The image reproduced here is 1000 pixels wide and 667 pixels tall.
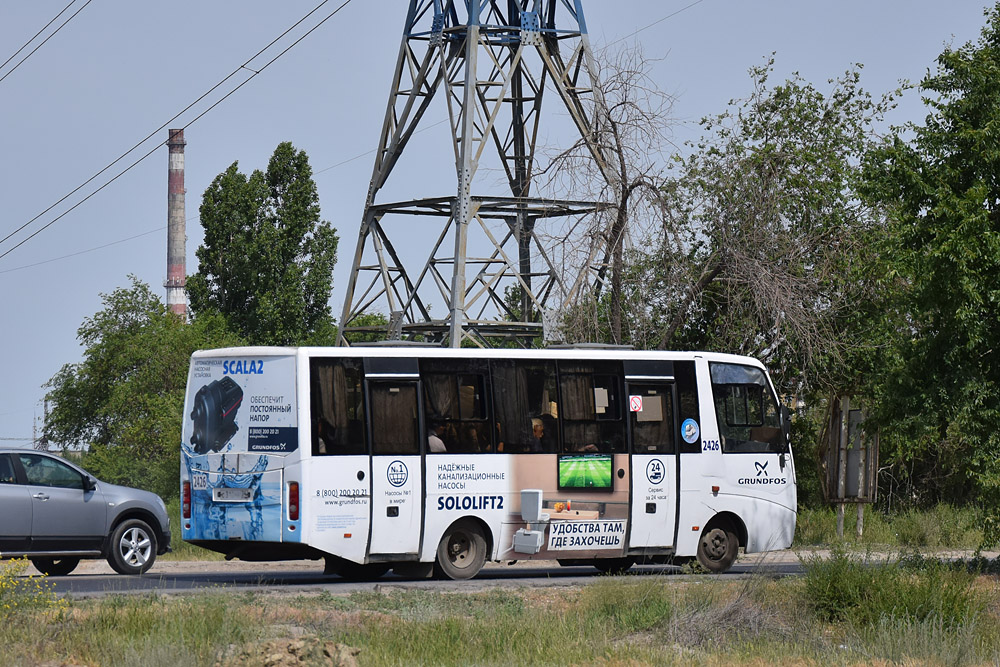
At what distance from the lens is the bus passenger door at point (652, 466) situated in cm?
2016

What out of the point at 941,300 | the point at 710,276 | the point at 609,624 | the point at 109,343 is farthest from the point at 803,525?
the point at 109,343

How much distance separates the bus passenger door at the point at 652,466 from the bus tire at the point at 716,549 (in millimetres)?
603

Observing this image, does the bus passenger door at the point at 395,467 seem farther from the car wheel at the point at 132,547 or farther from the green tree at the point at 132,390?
the green tree at the point at 132,390

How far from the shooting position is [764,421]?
70.5 ft

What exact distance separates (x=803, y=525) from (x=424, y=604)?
15053mm

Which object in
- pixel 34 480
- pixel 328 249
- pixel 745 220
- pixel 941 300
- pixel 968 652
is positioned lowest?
pixel 968 652

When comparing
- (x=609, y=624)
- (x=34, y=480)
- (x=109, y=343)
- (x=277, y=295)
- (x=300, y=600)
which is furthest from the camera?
(x=277, y=295)

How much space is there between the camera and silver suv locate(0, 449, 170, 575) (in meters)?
18.9

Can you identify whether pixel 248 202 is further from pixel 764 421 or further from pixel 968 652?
pixel 968 652

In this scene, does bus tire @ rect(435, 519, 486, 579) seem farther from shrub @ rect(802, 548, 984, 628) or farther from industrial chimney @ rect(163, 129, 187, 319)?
industrial chimney @ rect(163, 129, 187, 319)

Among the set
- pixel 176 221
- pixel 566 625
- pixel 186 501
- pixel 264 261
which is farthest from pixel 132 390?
pixel 566 625

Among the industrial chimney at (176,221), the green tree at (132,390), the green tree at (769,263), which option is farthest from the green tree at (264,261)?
the green tree at (769,263)

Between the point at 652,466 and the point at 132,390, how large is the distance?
98.9 feet

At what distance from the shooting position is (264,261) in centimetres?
5541
